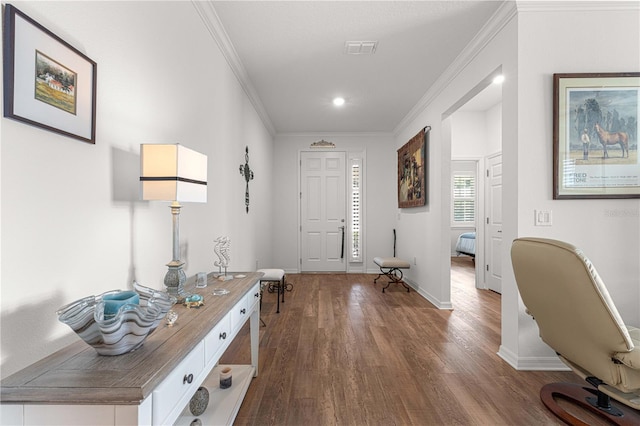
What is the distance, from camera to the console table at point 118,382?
72 cm

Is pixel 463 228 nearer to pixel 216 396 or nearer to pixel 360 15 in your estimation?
pixel 360 15

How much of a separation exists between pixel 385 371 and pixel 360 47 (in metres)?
2.83

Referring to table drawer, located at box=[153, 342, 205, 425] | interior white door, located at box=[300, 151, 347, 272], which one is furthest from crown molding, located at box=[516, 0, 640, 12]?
interior white door, located at box=[300, 151, 347, 272]

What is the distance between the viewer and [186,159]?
4.50ft

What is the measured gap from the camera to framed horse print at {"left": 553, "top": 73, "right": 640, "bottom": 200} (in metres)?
2.13

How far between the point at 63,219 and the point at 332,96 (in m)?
3.53

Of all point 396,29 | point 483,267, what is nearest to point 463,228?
point 483,267

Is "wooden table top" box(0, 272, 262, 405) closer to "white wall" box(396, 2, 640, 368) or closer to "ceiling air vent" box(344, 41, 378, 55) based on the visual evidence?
"white wall" box(396, 2, 640, 368)

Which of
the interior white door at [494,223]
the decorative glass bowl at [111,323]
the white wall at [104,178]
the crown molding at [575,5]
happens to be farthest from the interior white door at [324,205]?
the decorative glass bowl at [111,323]

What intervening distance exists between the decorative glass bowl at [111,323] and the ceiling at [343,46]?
229cm

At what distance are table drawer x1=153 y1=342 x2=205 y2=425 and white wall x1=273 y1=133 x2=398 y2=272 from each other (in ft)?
15.5

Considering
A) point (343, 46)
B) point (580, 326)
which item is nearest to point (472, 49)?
point (343, 46)

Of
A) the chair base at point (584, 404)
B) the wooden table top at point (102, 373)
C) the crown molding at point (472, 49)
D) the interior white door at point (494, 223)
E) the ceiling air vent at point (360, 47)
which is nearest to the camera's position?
the wooden table top at point (102, 373)

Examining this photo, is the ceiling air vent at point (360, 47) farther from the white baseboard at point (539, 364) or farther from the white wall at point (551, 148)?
the white baseboard at point (539, 364)
